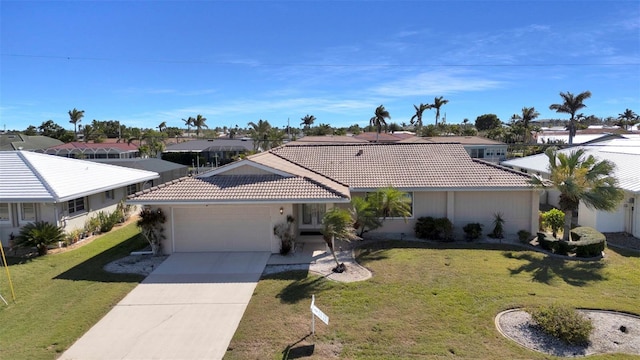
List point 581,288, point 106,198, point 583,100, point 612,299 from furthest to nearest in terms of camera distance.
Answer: point 583,100 < point 106,198 < point 581,288 < point 612,299

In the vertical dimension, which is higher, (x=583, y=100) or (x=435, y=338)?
(x=583, y=100)

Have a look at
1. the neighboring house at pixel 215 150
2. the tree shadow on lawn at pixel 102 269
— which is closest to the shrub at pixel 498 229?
the tree shadow on lawn at pixel 102 269

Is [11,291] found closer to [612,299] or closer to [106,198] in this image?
[106,198]

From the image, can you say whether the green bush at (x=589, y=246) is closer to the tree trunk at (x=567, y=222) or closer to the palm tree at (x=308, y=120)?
the tree trunk at (x=567, y=222)

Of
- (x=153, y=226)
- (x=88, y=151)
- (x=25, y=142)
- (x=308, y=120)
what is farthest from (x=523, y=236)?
(x=308, y=120)

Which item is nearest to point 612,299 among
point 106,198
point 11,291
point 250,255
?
point 250,255

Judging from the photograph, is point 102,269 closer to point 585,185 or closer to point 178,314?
point 178,314
